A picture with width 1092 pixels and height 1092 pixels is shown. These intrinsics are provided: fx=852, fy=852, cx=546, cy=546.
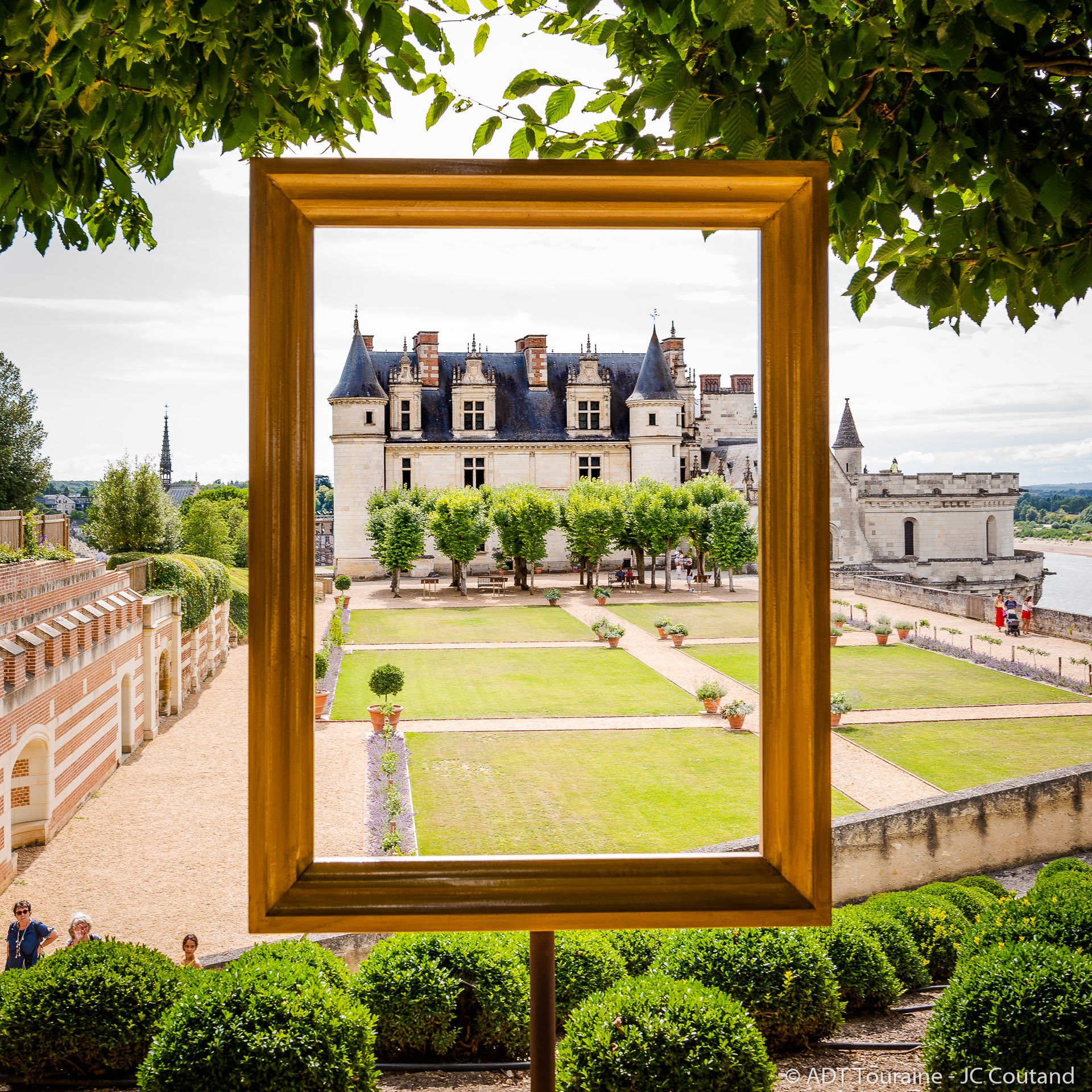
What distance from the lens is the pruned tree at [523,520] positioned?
2.70 metres

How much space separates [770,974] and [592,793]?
84.7 inches

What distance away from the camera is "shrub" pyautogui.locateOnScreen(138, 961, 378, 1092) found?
3.54m

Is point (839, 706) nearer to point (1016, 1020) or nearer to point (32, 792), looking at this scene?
point (1016, 1020)

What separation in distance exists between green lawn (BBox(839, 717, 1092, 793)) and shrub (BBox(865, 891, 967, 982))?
199 inches

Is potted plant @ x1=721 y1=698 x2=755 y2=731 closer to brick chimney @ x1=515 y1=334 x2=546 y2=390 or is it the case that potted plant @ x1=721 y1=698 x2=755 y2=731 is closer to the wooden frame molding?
the wooden frame molding

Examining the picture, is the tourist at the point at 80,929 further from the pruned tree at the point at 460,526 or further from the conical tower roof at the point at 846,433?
the conical tower roof at the point at 846,433

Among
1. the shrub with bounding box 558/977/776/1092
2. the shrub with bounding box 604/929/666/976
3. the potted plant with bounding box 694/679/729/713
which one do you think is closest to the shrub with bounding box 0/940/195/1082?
the shrub with bounding box 558/977/776/1092

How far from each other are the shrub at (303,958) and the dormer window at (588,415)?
285 centimetres

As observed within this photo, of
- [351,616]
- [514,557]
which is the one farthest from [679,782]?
[351,616]

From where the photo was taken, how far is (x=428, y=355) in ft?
8.97

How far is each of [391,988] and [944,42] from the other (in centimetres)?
473

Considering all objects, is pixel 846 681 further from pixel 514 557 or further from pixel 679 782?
pixel 514 557

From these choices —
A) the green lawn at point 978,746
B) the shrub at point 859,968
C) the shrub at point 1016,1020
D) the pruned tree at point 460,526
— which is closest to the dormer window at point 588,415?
the pruned tree at point 460,526

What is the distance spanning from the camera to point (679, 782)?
4598mm
